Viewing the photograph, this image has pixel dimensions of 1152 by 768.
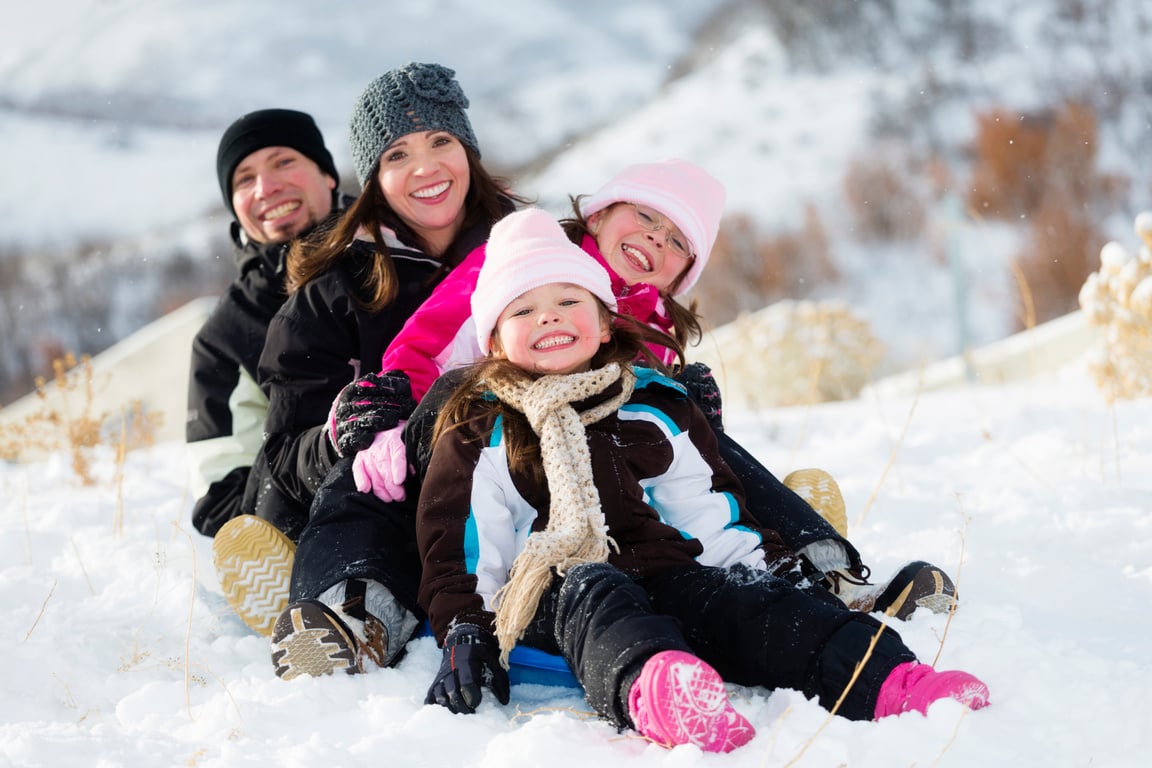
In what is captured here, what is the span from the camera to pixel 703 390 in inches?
107

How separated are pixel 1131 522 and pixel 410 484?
2.14 metres

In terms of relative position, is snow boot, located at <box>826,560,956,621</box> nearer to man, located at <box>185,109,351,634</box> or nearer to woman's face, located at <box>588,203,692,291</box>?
woman's face, located at <box>588,203,692,291</box>

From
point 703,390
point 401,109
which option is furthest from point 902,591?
point 401,109

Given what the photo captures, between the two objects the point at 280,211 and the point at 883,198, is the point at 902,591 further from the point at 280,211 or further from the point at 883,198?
the point at 883,198

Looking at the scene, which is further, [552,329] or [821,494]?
[821,494]

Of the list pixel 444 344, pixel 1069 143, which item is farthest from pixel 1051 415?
pixel 1069 143

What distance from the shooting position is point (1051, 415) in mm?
4977

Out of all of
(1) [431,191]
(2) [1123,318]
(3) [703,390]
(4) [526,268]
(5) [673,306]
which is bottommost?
(2) [1123,318]

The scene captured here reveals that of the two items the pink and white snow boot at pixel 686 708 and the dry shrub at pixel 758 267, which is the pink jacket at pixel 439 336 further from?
the dry shrub at pixel 758 267

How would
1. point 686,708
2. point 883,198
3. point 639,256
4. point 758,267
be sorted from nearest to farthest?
point 686,708
point 639,256
point 758,267
point 883,198

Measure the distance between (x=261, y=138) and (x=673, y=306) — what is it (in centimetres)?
162

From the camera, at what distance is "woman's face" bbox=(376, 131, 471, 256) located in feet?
10.0

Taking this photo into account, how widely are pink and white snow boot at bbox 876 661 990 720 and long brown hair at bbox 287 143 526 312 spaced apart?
167cm

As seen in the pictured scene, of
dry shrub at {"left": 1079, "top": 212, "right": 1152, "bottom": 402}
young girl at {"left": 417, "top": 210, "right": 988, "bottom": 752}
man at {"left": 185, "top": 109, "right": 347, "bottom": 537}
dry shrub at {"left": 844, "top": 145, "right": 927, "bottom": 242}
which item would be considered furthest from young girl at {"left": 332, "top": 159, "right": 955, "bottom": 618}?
dry shrub at {"left": 844, "top": 145, "right": 927, "bottom": 242}
